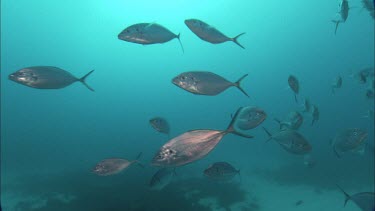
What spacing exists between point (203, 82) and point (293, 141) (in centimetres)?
219

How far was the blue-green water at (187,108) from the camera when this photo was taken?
1523 cm

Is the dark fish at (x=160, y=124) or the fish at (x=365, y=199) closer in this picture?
the fish at (x=365, y=199)

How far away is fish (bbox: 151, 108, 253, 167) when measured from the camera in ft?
9.84

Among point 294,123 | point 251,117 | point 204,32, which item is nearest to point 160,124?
point 251,117

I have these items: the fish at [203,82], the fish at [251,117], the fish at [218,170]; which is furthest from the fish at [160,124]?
the fish at [203,82]

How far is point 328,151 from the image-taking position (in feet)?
80.1

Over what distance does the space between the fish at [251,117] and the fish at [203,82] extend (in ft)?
3.90

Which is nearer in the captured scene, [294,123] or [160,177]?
[160,177]

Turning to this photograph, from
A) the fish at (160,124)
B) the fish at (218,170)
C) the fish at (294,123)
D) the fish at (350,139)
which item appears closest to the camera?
the fish at (218,170)

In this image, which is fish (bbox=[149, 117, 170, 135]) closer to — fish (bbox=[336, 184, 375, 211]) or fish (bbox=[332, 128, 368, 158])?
fish (bbox=[332, 128, 368, 158])

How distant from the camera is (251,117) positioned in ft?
17.8

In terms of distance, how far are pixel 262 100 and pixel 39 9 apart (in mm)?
56429

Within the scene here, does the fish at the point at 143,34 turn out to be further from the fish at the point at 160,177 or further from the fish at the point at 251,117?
the fish at the point at 160,177

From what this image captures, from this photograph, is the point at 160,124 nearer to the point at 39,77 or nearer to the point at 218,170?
the point at 218,170
